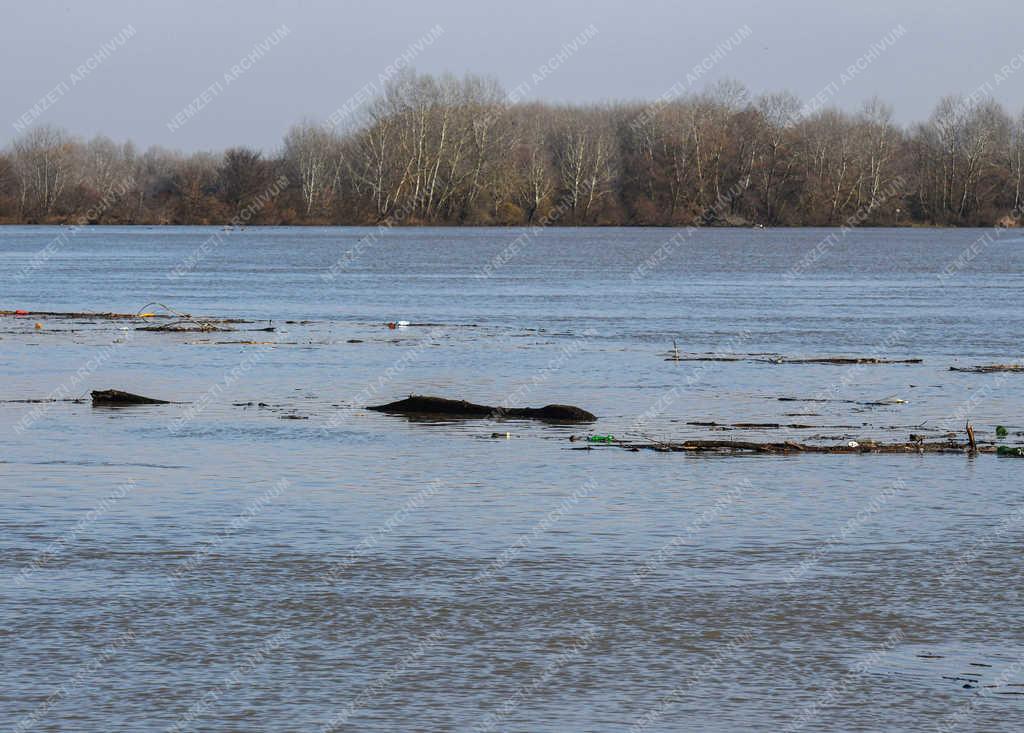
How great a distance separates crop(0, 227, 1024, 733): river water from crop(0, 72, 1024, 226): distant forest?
122806 mm

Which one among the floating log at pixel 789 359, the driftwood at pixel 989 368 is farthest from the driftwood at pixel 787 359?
the driftwood at pixel 989 368

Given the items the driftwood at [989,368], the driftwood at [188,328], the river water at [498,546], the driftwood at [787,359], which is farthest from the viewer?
the driftwood at [188,328]

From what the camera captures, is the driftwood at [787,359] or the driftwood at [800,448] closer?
the driftwood at [800,448]

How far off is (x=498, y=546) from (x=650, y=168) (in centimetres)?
15086

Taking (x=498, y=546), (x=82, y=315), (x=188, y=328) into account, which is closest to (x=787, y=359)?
(x=188, y=328)

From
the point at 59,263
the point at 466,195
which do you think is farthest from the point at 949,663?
the point at 466,195

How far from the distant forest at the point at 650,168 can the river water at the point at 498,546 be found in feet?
403

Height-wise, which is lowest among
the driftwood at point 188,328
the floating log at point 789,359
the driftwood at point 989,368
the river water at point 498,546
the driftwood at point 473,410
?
the river water at point 498,546

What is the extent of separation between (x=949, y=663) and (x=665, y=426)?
1310 centimetres

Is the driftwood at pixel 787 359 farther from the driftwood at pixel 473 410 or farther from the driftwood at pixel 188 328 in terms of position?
the driftwood at pixel 188 328

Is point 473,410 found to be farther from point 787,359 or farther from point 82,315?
point 82,315

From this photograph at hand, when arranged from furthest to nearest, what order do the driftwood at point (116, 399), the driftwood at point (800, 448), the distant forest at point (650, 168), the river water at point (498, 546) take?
the distant forest at point (650, 168) → the driftwood at point (116, 399) → the driftwood at point (800, 448) → the river water at point (498, 546)

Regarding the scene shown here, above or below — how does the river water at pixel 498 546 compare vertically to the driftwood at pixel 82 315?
below

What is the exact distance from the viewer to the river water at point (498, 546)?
10773 millimetres
